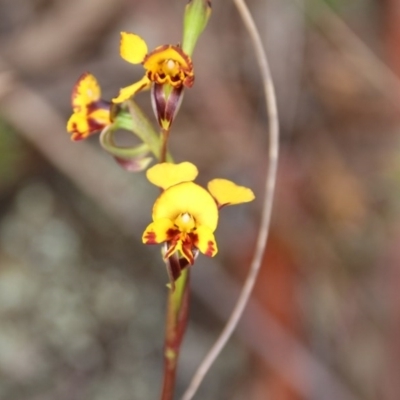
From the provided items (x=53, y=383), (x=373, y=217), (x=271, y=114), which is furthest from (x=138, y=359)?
(x=271, y=114)

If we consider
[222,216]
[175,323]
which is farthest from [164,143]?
[222,216]

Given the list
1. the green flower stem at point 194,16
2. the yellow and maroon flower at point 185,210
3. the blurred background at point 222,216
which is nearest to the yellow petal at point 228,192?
the yellow and maroon flower at point 185,210

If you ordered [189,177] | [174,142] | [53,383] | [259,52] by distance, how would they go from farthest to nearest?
1. [174,142]
2. [53,383]
3. [259,52]
4. [189,177]

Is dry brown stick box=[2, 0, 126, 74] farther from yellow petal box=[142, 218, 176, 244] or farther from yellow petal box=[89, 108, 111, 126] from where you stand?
yellow petal box=[142, 218, 176, 244]

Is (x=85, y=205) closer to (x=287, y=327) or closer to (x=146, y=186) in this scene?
(x=146, y=186)

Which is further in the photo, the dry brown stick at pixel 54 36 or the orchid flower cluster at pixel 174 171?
the dry brown stick at pixel 54 36

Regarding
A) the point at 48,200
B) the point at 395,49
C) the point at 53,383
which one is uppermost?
the point at 395,49

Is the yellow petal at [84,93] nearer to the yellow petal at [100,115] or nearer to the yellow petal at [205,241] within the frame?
the yellow petal at [100,115]
